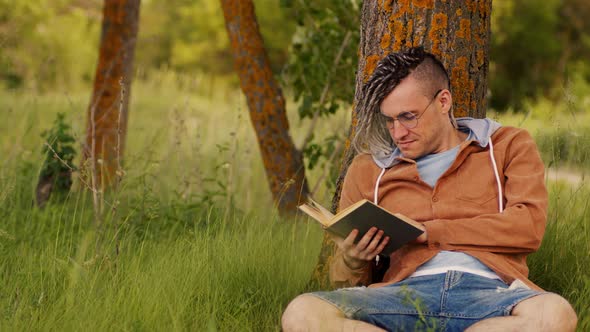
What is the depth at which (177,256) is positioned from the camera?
400 centimetres

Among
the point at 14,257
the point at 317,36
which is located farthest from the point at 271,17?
the point at 14,257

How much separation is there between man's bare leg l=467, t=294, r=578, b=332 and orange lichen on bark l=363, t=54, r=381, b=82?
1471mm

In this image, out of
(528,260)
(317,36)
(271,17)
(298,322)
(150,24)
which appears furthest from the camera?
(150,24)

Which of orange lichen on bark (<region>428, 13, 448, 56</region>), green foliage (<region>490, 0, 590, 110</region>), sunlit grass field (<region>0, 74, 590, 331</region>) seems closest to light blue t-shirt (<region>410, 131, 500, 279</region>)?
sunlit grass field (<region>0, 74, 590, 331</region>)

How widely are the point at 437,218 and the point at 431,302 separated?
36cm

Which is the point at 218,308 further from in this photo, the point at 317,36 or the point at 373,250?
the point at 317,36

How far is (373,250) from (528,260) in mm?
1272

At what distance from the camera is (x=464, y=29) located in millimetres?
4012

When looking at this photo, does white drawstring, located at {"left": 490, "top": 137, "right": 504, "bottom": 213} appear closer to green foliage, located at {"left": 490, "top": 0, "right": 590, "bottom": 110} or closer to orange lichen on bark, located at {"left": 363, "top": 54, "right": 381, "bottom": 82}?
orange lichen on bark, located at {"left": 363, "top": 54, "right": 381, "bottom": 82}

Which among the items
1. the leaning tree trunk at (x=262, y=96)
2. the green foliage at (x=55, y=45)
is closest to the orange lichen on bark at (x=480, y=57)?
the leaning tree trunk at (x=262, y=96)

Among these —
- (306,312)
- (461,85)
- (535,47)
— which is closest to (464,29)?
(461,85)

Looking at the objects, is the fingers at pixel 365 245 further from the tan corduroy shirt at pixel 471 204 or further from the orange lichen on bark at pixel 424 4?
the orange lichen on bark at pixel 424 4

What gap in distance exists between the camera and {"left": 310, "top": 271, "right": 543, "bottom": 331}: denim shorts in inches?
126

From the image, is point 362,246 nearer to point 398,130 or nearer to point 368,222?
point 368,222
